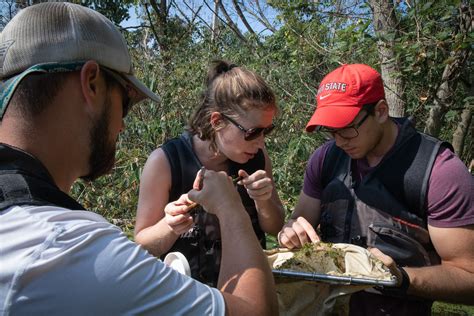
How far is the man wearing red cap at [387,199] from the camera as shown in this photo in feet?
7.02

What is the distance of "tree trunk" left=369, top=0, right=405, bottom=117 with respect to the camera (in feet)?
16.2

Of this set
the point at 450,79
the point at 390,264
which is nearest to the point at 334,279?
the point at 390,264

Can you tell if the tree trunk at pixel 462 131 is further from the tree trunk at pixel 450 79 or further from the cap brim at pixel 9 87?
the cap brim at pixel 9 87

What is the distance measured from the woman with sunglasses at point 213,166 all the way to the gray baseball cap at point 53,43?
113 centimetres

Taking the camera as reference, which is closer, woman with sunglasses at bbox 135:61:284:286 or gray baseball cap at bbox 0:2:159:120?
gray baseball cap at bbox 0:2:159:120

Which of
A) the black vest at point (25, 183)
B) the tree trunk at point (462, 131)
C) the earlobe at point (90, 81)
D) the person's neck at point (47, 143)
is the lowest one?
the black vest at point (25, 183)

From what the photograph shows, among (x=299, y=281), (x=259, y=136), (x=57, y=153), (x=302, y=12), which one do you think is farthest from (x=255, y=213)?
(x=302, y=12)

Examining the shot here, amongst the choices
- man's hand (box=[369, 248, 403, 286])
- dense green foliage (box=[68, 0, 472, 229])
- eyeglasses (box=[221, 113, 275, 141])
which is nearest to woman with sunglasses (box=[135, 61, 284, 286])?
eyeglasses (box=[221, 113, 275, 141])

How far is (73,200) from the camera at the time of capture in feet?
4.34

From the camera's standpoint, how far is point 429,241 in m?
2.27

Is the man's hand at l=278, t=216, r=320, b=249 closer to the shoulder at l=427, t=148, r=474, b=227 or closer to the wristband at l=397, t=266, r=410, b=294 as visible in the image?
the wristband at l=397, t=266, r=410, b=294

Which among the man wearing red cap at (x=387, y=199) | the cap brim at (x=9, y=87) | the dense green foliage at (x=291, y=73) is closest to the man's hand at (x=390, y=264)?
the man wearing red cap at (x=387, y=199)

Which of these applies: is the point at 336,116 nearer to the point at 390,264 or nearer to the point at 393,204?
the point at 393,204

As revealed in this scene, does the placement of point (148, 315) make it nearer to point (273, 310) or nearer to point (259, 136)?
point (273, 310)
